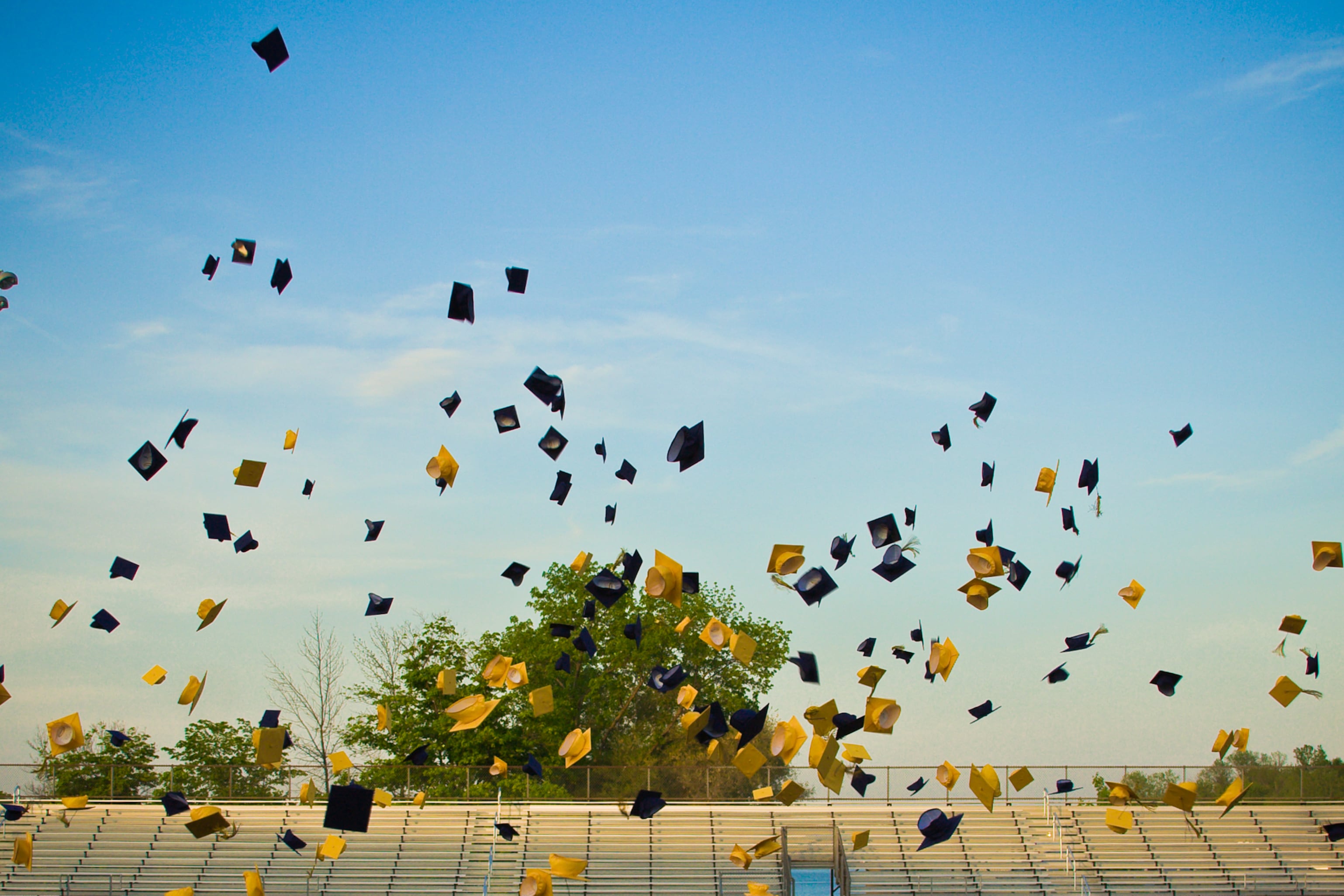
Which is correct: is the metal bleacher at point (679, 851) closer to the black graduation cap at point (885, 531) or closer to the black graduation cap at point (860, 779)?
the black graduation cap at point (860, 779)

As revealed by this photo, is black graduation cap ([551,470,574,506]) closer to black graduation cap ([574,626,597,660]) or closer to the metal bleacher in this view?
black graduation cap ([574,626,597,660])

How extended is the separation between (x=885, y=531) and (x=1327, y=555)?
11.6 ft

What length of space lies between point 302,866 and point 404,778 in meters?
4.39

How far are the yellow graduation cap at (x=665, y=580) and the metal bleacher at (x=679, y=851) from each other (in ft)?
31.0

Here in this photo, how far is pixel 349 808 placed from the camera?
281 inches

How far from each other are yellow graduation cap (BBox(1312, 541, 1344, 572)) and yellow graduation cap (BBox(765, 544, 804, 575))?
13.7 feet

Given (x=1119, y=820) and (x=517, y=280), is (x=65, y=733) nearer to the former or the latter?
(x=517, y=280)

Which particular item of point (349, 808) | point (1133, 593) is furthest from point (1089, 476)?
point (349, 808)

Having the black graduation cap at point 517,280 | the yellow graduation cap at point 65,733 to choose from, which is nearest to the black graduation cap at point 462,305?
the black graduation cap at point 517,280

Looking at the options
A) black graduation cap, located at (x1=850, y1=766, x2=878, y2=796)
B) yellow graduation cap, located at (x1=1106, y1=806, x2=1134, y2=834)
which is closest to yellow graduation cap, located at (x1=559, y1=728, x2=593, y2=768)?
black graduation cap, located at (x1=850, y1=766, x2=878, y2=796)

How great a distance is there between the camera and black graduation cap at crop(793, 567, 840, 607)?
898 cm

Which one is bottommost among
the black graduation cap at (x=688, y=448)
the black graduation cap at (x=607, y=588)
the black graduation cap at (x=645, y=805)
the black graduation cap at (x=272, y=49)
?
the black graduation cap at (x=645, y=805)

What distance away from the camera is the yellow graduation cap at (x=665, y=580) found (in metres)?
8.88

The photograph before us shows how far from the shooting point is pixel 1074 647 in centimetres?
1006
